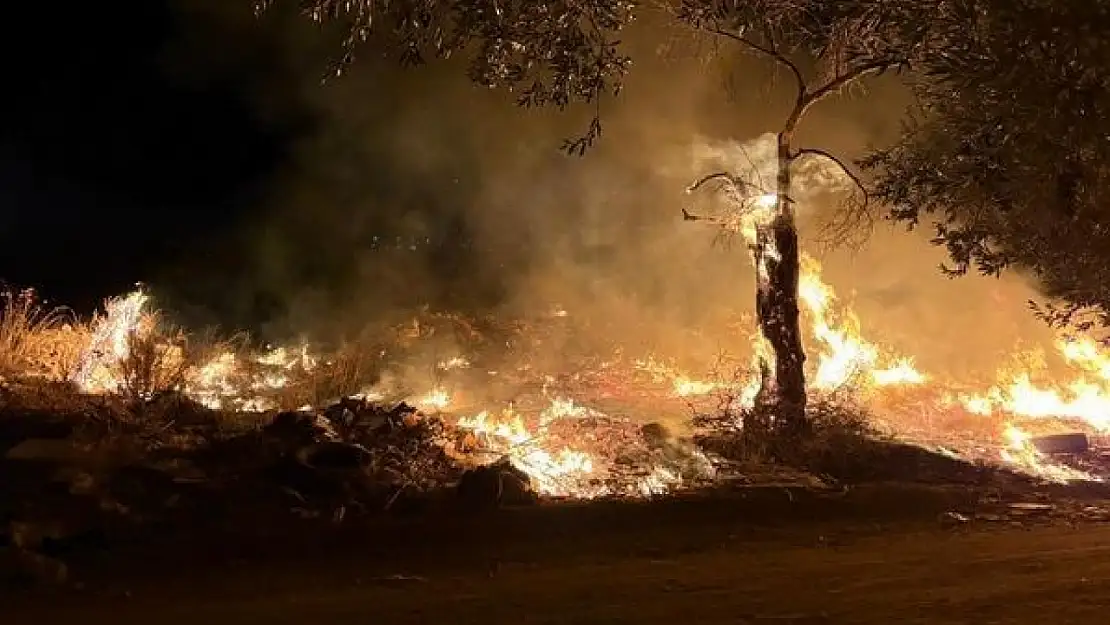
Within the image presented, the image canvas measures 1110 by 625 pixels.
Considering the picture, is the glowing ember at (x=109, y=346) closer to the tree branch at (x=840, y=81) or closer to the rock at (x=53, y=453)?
the rock at (x=53, y=453)

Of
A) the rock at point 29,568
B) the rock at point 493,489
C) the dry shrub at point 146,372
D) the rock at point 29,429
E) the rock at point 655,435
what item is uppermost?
the dry shrub at point 146,372

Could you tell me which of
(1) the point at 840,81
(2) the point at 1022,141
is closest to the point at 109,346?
(1) the point at 840,81

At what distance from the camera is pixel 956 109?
26.1 ft

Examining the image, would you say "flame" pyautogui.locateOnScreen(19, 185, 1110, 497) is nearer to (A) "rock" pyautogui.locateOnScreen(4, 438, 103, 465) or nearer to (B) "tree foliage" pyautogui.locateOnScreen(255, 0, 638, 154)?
(A) "rock" pyautogui.locateOnScreen(4, 438, 103, 465)

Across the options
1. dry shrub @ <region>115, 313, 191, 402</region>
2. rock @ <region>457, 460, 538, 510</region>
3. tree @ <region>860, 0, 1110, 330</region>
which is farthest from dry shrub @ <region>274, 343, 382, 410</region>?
tree @ <region>860, 0, 1110, 330</region>

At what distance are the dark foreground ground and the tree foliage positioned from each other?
3324mm

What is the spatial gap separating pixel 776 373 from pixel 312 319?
921 cm

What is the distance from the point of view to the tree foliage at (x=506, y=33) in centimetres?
771

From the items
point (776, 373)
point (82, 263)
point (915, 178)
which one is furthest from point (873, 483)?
point (82, 263)

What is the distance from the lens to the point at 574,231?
19.2 meters

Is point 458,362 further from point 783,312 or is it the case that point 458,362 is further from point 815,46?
point 815,46

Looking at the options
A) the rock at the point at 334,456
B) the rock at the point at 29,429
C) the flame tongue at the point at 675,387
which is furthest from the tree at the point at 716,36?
the rock at the point at 29,429

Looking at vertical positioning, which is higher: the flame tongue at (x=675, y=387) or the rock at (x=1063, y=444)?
the flame tongue at (x=675, y=387)

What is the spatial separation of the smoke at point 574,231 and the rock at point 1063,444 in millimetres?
4346
